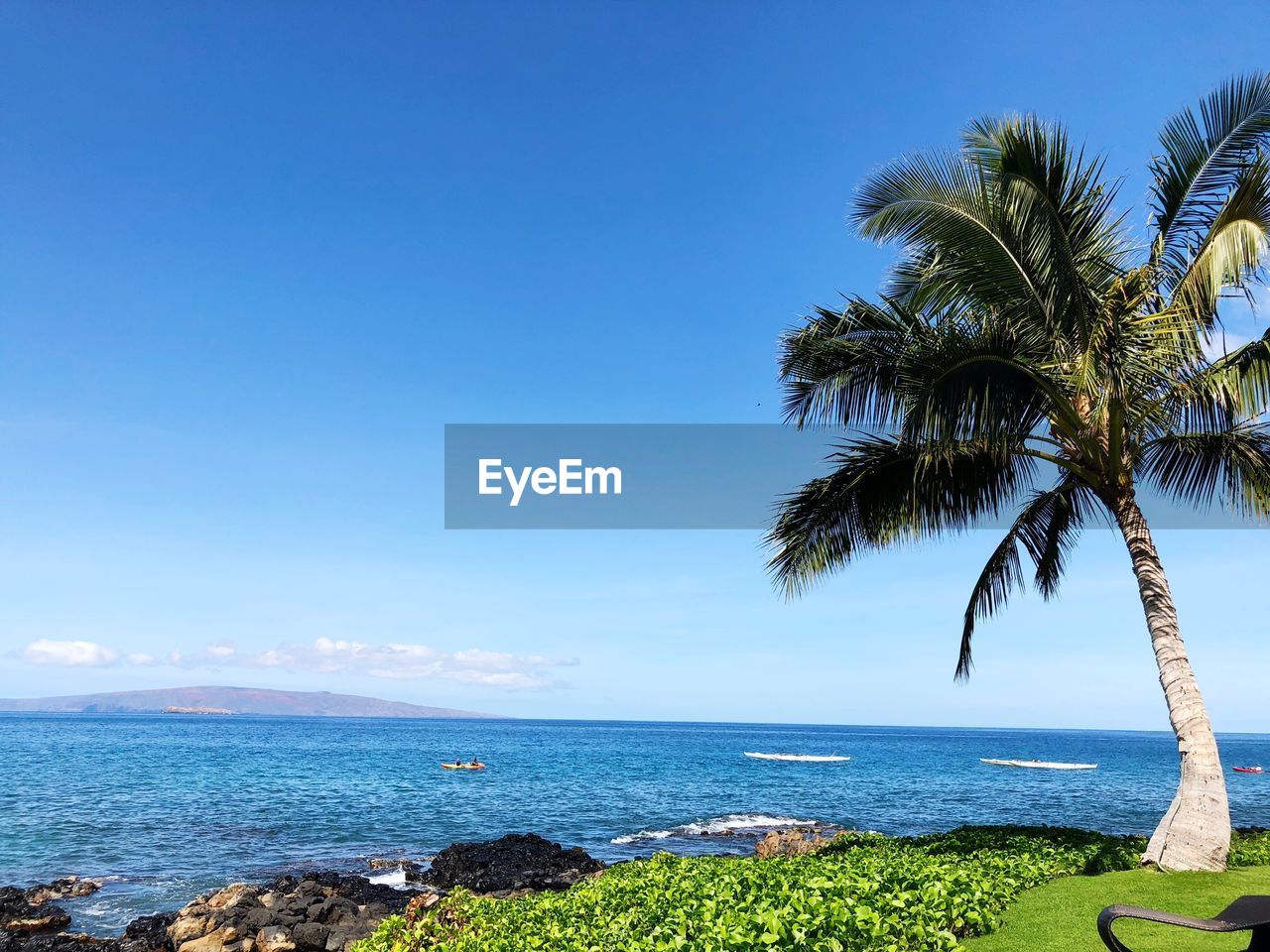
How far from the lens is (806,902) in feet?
22.2

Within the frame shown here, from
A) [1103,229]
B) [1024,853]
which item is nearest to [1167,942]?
[1024,853]

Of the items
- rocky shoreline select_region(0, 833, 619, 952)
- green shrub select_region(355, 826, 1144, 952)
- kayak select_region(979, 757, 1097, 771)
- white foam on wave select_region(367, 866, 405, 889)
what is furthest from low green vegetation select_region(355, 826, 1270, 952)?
kayak select_region(979, 757, 1097, 771)

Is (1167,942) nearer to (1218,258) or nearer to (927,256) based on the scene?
(1218,258)

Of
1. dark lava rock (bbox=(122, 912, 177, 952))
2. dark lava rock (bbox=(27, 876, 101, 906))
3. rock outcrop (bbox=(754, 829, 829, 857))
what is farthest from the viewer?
rock outcrop (bbox=(754, 829, 829, 857))

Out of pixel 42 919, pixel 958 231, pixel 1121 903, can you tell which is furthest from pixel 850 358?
pixel 42 919

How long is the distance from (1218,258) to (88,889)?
79.0ft

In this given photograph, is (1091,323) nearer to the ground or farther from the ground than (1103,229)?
nearer to the ground

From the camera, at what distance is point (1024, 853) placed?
9883 millimetres

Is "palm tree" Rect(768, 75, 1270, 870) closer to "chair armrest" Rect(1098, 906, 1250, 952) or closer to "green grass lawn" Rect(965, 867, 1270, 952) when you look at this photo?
"green grass lawn" Rect(965, 867, 1270, 952)

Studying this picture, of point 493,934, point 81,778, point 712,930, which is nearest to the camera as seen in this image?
point 712,930

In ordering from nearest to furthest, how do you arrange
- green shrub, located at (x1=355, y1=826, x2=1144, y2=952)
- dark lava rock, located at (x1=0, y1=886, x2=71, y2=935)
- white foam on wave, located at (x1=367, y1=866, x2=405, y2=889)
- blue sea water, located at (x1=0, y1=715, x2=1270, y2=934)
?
green shrub, located at (x1=355, y1=826, x2=1144, y2=952)
dark lava rock, located at (x1=0, y1=886, x2=71, y2=935)
white foam on wave, located at (x1=367, y1=866, x2=405, y2=889)
blue sea water, located at (x1=0, y1=715, x2=1270, y2=934)

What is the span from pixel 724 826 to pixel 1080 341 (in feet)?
79.0

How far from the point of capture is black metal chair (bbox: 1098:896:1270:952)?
4.38 metres

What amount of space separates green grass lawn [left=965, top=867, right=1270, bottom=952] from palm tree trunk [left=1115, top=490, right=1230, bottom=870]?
1.20 ft
